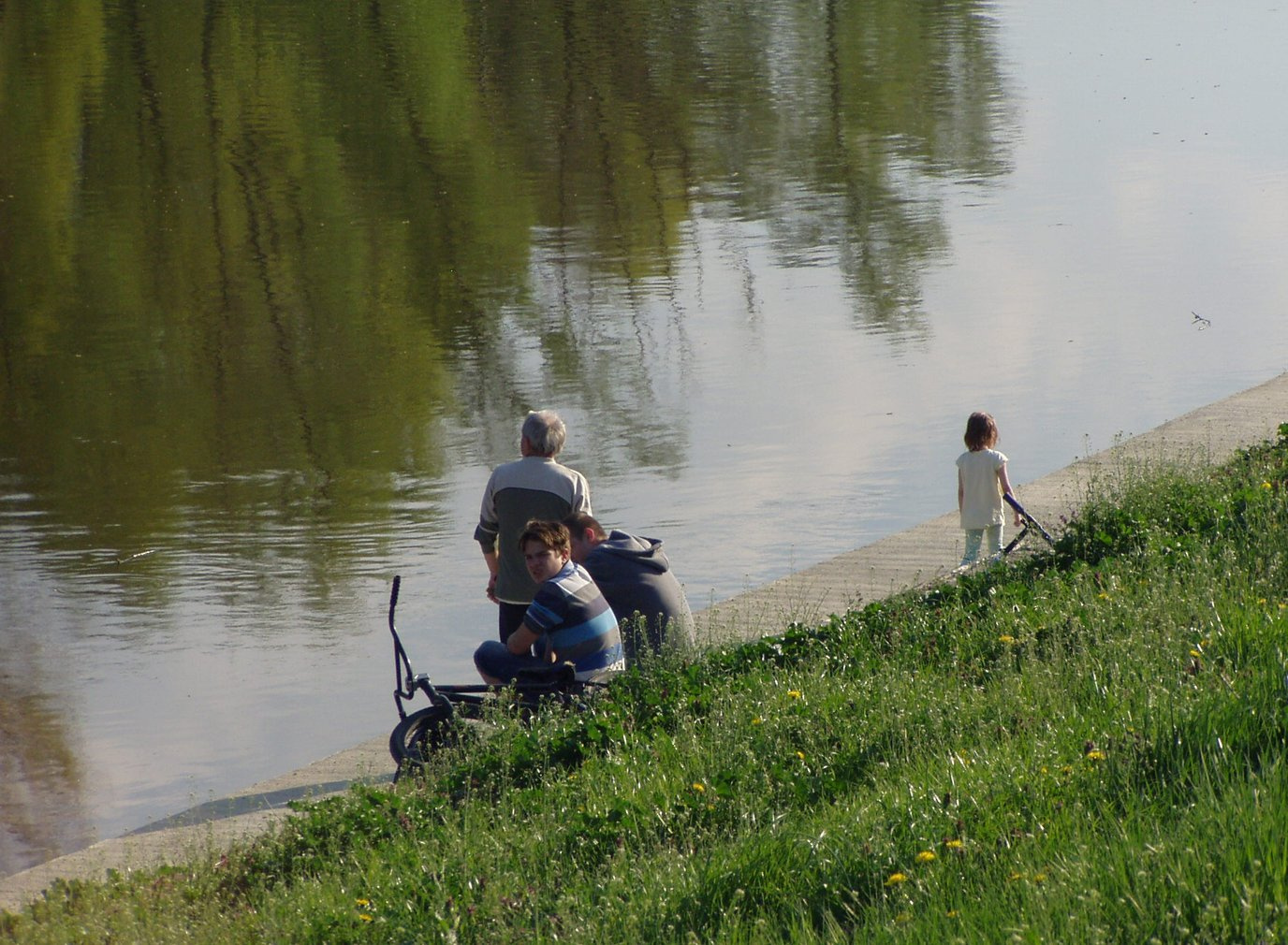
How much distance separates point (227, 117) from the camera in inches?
1352

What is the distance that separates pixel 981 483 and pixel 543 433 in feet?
9.79

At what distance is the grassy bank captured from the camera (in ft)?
12.0

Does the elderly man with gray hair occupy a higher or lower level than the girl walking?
higher

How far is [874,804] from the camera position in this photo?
4652 millimetres

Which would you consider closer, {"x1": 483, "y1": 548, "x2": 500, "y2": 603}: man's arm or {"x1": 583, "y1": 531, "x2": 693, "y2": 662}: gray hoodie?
{"x1": 583, "y1": 531, "x2": 693, "y2": 662}: gray hoodie

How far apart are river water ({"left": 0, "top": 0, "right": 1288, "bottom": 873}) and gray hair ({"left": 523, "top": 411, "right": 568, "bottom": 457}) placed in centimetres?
208

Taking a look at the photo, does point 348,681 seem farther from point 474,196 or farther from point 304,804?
point 474,196

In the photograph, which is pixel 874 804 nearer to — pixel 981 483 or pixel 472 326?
pixel 981 483

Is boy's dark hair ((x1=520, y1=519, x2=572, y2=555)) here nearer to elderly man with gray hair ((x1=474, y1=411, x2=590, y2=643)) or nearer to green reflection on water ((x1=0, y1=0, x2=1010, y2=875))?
elderly man with gray hair ((x1=474, y1=411, x2=590, y2=643))

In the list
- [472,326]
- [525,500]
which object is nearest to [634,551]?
[525,500]

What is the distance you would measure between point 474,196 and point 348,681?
59.2 ft

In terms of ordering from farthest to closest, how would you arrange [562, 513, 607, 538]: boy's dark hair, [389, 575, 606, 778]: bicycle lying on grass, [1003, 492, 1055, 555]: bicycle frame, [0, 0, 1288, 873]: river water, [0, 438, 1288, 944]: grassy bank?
[0, 0, 1288, 873]: river water
[1003, 492, 1055, 555]: bicycle frame
[562, 513, 607, 538]: boy's dark hair
[389, 575, 606, 778]: bicycle lying on grass
[0, 438, 1288, 944]: grassy bank

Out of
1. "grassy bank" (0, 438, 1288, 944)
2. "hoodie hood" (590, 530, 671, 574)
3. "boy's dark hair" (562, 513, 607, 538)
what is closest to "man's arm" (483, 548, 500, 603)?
"boy's dark hair" (562, 513, 607, 538)

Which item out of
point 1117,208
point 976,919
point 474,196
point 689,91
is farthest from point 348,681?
point 689,91
